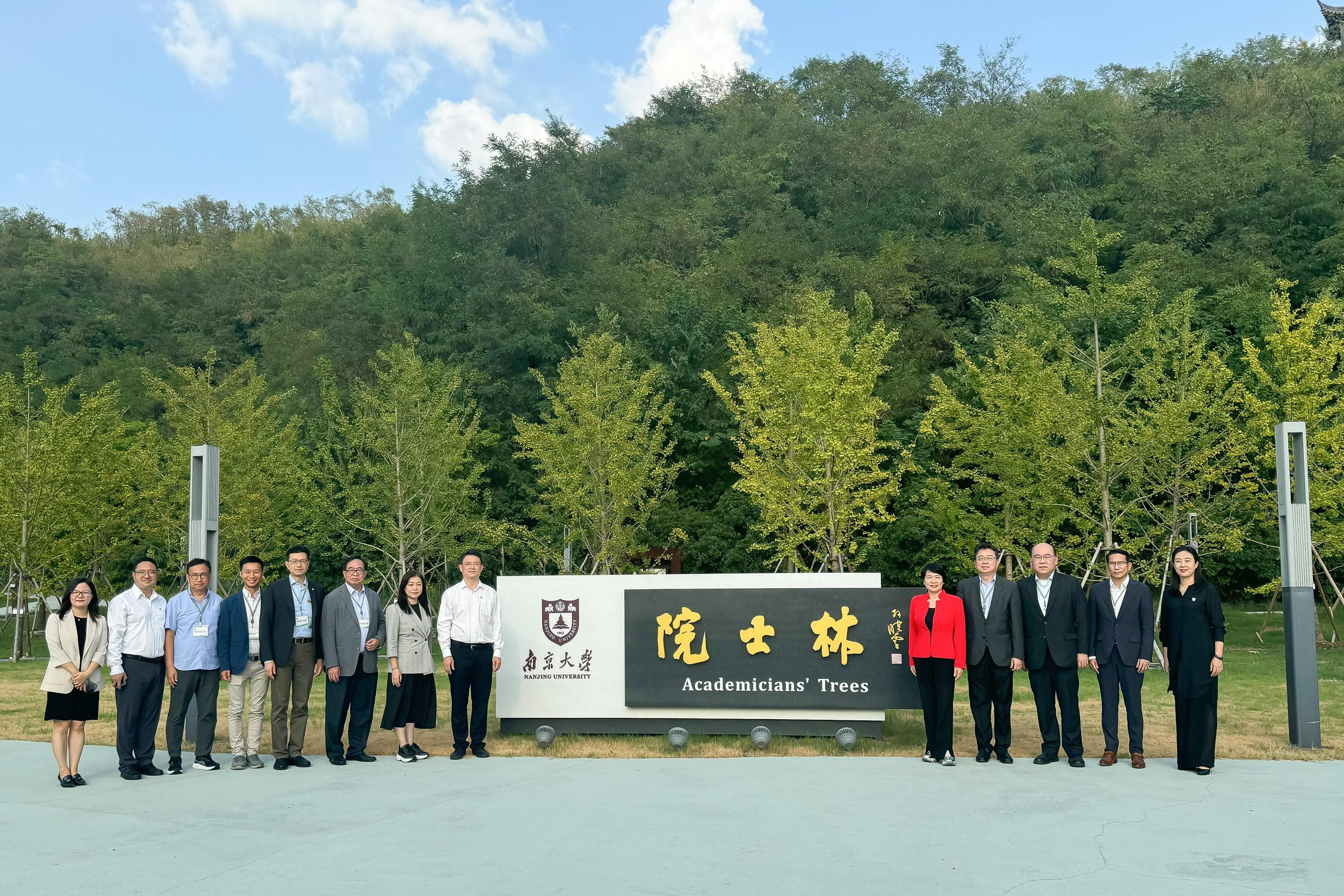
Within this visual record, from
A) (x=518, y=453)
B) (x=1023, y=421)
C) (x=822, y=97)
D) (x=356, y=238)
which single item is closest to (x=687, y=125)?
(x=822, y=97)

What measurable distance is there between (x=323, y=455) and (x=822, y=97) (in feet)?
122

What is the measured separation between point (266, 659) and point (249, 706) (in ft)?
1.37

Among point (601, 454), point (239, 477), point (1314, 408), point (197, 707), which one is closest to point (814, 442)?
point (601, 454)

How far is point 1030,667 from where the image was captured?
28.4 feet

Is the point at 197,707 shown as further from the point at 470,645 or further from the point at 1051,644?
the point at 1051,644

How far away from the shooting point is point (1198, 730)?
26.4 ft

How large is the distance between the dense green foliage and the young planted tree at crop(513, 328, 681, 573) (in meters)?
2.14

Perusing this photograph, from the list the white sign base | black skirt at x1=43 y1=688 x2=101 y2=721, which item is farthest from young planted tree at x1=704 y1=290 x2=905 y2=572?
black skirt at x1=43 y1=688 x2=101 y2=721

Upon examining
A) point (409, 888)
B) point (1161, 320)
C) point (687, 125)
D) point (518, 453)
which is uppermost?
point (687, 125)

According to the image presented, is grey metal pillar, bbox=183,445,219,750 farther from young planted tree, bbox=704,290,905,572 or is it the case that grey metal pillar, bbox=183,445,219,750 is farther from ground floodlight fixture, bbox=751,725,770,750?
young planted tree, bbox=704,290,905,572

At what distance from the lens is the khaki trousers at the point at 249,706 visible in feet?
28.2

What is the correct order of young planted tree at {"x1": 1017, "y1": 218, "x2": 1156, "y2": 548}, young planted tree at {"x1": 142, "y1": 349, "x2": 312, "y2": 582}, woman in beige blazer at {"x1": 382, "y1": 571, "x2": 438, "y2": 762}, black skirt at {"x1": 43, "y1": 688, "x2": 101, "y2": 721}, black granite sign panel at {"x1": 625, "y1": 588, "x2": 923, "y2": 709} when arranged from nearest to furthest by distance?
black skirt at {"x1": 43, "y1": 688, "x2": 101, "y2": 721}
woman in beige blazer at {"x1": 382, "y1": 571, "x2": 438, "y2": 762}
black granite sign panel at {"x1": 625, "y1": 588, "x2": 923, "y2": 709}
young planted tree at {"x1": 1017, "y1": 218, "x2": 1156, "y2": 548}
young planted tree at {"x1": 142, "y1": 349, "x2": 312, "y2": 582}

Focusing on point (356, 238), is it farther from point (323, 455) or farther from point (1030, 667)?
point (1030, 667)

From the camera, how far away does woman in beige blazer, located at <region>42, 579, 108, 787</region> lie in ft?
25.2
